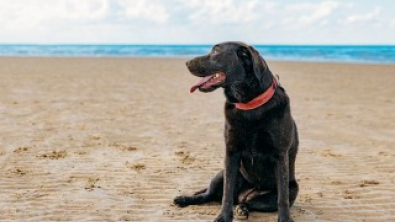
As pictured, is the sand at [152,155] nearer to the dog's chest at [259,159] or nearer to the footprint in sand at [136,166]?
the footprint in sand at [136,166]

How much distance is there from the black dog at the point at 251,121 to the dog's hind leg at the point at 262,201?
0.12 ft

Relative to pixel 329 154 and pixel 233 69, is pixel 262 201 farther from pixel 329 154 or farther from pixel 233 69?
pixel 329 154

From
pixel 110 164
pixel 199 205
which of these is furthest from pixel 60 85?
pixel 199 205

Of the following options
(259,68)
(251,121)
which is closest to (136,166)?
(251,121)

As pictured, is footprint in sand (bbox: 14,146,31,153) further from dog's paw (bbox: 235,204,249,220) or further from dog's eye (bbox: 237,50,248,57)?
dog's eye (bbox: 237,50,248,57)

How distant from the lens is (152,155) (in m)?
7.42

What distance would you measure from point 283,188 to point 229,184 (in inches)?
19.1

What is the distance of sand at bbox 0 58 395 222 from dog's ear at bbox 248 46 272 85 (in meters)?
1.35

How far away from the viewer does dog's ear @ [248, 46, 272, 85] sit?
166 inches

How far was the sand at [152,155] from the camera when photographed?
16.8 feet

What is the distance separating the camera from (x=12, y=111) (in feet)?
35.3

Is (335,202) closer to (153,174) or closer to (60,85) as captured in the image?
(153,174)

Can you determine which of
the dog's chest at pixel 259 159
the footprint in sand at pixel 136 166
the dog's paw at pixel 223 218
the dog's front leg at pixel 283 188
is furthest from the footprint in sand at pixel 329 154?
the dog's paw at pixel 223 218

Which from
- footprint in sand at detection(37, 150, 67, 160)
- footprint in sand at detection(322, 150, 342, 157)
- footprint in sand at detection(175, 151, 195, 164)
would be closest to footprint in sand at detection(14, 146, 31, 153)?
footprint in sand at detection(37, 150, 67, 160)
